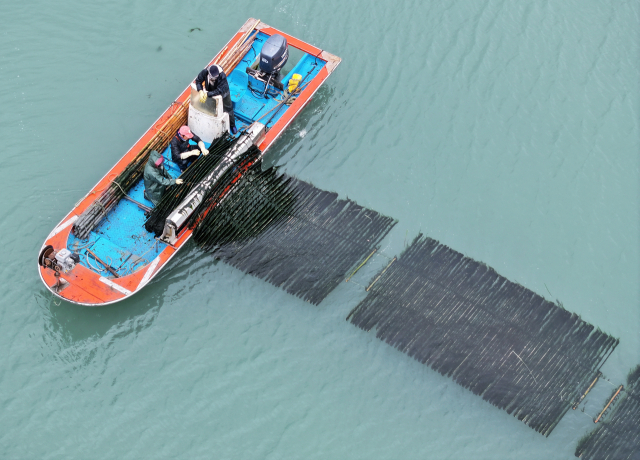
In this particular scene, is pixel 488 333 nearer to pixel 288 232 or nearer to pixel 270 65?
pixel 288 232

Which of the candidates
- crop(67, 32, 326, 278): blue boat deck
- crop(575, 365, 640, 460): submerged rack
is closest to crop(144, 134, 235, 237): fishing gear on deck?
crop(67, 32, 326, 278): blue boat deck

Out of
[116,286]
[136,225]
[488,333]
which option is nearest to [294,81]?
[136,225]

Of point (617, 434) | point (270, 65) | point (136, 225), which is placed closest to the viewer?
point (617, 434)

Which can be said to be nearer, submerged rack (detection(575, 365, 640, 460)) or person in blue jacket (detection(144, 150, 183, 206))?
submerged rack (detection(575, 365, 640, 460))

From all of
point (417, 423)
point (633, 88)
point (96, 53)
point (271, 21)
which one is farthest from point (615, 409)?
point (96, 53)

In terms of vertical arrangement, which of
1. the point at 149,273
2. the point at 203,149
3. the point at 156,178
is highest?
the point at 203,149

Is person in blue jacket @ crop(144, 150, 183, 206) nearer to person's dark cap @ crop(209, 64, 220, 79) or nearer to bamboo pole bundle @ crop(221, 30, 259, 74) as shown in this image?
person's dark cap @ crop(209, 64, 220, 79)

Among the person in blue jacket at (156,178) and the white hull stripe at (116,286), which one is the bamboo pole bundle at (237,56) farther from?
the white hull stripe at (116,286)
